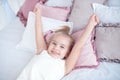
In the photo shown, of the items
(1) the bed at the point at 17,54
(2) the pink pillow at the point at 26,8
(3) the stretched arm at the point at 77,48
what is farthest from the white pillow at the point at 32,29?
(3) the stretched arm at the point at 77,48

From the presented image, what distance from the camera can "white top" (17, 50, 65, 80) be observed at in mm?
1440

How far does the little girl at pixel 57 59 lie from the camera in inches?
57.0

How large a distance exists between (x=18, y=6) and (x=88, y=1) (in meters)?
0.71

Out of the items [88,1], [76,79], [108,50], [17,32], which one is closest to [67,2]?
[88,1]

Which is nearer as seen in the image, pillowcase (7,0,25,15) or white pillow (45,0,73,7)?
white pillow (45,0,73,7)

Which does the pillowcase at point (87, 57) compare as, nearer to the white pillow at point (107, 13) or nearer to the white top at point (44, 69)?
the white top at point (44, 69)

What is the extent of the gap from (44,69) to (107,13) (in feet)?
2.18

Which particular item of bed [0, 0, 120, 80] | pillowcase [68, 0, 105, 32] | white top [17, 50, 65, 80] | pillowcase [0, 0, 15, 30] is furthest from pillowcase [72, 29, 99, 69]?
pillowcase [0, 0, 15, 30]

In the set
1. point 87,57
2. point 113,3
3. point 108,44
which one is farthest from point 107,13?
point 87,57

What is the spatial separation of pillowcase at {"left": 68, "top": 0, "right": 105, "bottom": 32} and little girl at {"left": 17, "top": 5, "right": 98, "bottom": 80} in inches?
11.1

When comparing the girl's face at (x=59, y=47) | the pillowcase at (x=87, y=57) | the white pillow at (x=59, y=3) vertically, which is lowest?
the pillowcase at (x=87, y=57)

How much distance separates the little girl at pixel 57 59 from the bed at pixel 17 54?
0.21 ft

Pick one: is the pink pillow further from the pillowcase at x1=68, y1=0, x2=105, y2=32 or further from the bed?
the pillowcase at x1=68, y1=0, x2=105, y2=32


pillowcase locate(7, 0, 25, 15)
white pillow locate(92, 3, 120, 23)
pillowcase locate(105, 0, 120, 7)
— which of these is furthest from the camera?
pillowcase locate(7, 0, 25, 15)
